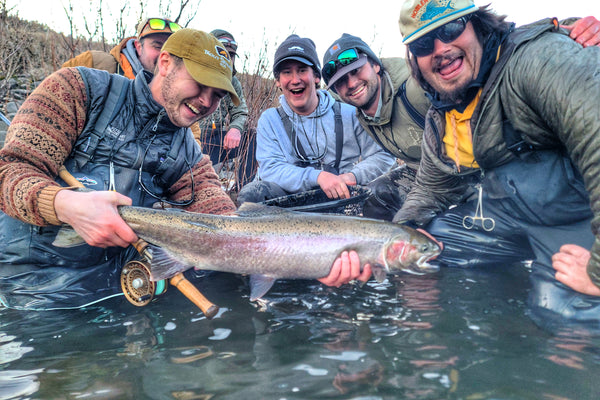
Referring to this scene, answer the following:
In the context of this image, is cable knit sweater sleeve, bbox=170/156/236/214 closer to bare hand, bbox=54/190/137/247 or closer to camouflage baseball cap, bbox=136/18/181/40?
bare hand, bbox=54/190/137/247

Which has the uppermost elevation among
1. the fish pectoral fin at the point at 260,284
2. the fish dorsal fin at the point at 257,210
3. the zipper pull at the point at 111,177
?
the zipper pull at the point at 111,177

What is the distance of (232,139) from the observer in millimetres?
7027

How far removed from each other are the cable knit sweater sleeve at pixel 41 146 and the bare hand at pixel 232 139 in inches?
143

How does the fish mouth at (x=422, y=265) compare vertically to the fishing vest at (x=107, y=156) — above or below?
below

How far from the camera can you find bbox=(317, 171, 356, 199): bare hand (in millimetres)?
4605

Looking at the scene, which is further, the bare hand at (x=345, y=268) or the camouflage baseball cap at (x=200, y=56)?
the camouflage baseball cap at (x=200, y=56)

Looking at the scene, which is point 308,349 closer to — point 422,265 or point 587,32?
point 422,265

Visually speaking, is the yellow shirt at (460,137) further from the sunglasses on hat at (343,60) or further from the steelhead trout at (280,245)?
the sunglasses on hat at (343,60)

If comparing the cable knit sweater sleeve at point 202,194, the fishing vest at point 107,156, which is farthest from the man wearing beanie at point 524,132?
the fishing vest at point 107,156

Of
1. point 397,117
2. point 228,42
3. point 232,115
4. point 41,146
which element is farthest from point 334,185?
point 228,42

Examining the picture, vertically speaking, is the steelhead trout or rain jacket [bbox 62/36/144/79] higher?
rain jacket [bbox 62/36/144/79]

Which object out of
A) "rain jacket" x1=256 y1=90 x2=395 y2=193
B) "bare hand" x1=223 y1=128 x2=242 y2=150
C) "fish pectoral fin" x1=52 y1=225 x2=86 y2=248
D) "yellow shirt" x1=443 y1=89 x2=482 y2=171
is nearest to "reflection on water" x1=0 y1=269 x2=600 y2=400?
"fish pectoral fin" x1=52 y1=225 x2=86 y2=248

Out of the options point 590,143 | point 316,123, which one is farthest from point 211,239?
point 316,123

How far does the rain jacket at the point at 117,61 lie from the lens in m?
5.61
